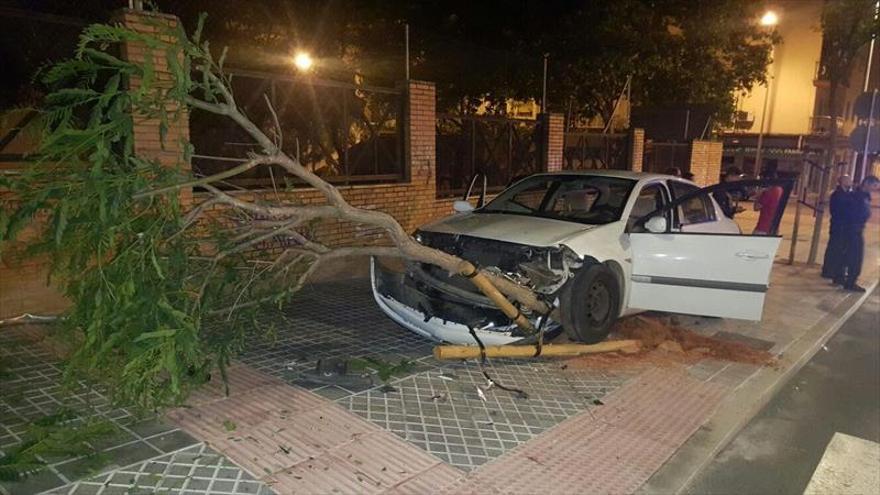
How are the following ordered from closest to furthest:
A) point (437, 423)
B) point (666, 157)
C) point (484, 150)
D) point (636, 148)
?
point (437, 423), point (484, 150), point (636, 148), point (666, 157)

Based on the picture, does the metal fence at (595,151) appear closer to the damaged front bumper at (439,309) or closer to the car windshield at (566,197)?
the car windshield at (566,197)

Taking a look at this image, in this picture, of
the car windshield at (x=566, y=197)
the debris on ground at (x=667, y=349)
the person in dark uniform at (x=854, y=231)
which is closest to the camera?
the debris on ground at (x=667, y=349)

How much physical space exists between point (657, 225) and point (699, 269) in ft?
1.90

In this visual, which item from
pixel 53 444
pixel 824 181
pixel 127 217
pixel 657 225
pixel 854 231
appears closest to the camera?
pixel 53 444

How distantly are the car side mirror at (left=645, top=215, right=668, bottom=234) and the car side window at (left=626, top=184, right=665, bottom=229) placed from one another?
0.73m

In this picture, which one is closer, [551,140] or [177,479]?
[177,479]

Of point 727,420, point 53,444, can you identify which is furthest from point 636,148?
point 53,444

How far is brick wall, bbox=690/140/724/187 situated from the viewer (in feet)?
57.9

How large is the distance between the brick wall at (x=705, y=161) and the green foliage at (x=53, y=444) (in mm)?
17007

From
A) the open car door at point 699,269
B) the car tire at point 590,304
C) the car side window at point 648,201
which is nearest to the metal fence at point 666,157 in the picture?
the car side window at point 648,201

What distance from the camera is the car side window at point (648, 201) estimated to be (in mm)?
6465

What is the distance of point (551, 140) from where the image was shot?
12.3 meters

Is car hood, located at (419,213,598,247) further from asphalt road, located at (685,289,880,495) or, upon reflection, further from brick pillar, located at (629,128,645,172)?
brick pillar, located at (629,128,645,172)

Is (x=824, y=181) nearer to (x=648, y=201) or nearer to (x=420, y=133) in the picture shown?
(x=648, y=201)
